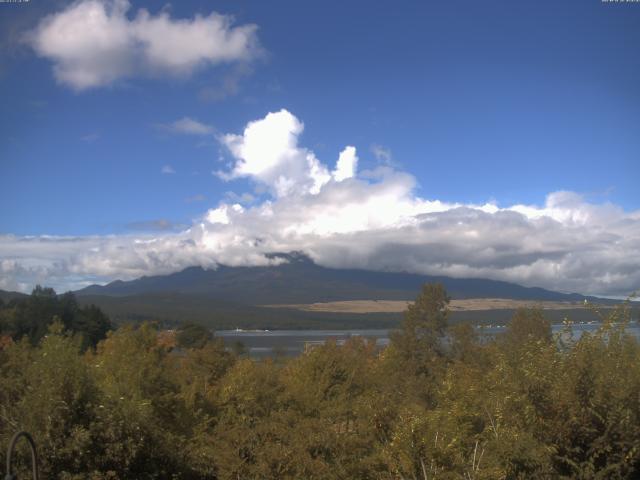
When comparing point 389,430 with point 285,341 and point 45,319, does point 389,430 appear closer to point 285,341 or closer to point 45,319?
point 45,319

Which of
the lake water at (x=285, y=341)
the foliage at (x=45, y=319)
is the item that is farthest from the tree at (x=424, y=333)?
the foliage at (x=45, y=319)

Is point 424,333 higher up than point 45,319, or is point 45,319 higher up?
point 424,333

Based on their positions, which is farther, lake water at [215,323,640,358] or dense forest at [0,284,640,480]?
lake water at [215,323,640,358]

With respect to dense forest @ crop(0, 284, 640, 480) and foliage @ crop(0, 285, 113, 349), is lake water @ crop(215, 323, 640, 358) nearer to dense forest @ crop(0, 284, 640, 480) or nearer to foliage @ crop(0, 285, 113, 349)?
foliage @ crop(0, 285, 113, 349)

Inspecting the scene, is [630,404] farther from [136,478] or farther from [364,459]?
[136,478]

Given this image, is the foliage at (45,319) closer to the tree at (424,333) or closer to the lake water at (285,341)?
the lake water at (285,341)

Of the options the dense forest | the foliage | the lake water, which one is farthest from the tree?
the foliage

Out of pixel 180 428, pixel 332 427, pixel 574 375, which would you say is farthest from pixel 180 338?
pixel 574 375

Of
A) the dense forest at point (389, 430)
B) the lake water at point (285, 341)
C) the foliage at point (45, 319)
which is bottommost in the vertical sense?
the lake water at point (285, 341)

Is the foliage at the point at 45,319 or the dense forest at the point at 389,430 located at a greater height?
the dense forest at the point at 389,430

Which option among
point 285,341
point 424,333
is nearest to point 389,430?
point 424,333

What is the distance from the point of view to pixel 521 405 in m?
13.8

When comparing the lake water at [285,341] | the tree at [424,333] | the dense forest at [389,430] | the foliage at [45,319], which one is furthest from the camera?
the foliage at [45,319]

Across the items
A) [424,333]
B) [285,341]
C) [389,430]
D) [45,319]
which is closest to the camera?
[389,430]
